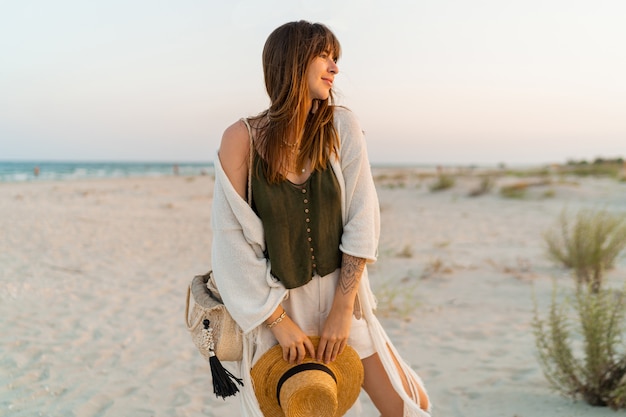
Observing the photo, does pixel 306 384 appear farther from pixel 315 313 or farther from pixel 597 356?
pixel 597 356

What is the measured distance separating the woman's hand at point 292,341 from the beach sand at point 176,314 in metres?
1.77

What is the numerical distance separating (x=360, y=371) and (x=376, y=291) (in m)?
4.19

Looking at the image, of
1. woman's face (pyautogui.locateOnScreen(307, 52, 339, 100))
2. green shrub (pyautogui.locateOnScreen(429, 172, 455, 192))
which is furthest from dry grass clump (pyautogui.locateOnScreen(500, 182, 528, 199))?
woman's face (pyautogui.locateOnScreen(307, 52, 339, 100))

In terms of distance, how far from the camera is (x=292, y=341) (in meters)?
1.93

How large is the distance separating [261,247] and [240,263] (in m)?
0.11

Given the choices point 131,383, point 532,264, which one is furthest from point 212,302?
point 532,264

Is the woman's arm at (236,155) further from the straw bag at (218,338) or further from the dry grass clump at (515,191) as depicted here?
the dry grass clump at (515,191)

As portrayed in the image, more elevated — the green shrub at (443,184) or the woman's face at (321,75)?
the woman's face at (321,75)

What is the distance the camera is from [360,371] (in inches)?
81.2

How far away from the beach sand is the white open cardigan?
1.60 m

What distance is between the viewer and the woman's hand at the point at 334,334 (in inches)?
77.4

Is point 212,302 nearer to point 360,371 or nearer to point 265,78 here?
point 360,371

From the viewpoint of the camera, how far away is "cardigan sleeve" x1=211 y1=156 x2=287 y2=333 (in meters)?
1.95

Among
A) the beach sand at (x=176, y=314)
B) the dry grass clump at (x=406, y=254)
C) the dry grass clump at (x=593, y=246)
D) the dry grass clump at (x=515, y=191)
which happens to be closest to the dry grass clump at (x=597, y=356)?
the beach sand at (x=176, y=314)
